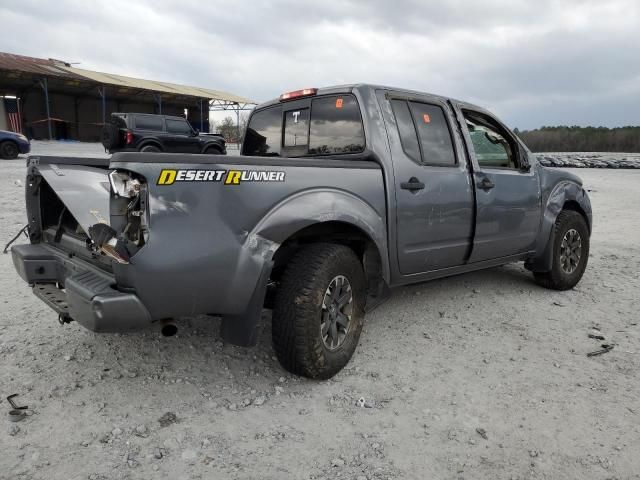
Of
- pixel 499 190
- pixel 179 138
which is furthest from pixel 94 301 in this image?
pixel 179 138

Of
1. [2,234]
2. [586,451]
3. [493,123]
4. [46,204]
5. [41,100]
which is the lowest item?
[586,451]

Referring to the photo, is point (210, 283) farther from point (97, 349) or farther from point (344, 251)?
point (97, 349)

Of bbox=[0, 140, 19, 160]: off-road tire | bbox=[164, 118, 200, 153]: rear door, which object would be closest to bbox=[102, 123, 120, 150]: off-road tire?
bbox=[164, 118, 200, 153]: rear door

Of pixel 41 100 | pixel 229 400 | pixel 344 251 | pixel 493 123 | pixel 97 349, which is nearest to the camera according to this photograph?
pixel 229 400

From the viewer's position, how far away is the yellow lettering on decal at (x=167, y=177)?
7.30 ft

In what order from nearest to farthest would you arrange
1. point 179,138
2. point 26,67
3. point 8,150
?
point 8,150
point 179,138
point 26,67

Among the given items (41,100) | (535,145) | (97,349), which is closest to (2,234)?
(97,349)

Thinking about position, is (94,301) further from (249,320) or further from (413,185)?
(413,185)

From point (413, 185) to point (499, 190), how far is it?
1124 mm

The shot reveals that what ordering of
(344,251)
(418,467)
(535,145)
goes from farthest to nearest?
1. (535,145)
2. (344,251)
3. (418,467)

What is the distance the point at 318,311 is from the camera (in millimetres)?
2746

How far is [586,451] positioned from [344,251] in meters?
1.60

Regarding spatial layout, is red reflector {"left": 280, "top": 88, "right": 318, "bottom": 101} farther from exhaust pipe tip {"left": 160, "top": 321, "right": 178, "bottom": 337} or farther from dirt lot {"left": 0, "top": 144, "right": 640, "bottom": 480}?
exhaust pipe tip {"left": 160, "top": 321, "right": 178, "bottom": 337}

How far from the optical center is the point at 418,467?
7.12 feet
